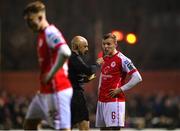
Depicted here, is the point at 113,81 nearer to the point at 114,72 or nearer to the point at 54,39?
the point at 114,72

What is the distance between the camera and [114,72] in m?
12.3

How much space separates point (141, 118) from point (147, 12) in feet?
36.3

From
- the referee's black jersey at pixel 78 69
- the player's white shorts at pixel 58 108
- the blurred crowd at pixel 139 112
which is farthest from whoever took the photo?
the blurred crowd at pixel 139 112

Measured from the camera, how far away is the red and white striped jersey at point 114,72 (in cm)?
1231

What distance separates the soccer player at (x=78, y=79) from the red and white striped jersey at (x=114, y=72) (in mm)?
617

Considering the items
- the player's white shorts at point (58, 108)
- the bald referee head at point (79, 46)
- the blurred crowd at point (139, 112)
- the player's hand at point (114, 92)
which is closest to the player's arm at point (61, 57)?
the player's white shorts at point (58, 108)

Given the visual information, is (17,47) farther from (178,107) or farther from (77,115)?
(77,115)

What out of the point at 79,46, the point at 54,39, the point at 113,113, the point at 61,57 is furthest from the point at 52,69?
the point at 113,113

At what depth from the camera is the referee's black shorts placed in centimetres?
1167

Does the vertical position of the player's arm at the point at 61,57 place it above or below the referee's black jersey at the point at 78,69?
above

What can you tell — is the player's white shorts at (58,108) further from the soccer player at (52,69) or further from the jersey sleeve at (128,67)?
the jersey sleeve at (128,67)

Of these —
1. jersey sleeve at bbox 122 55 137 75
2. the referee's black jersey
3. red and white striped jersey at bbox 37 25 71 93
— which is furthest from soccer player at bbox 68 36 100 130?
red and white striped jersey at bbox 37 25 71 93

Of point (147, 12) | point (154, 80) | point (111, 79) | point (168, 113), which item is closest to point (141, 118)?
point (168, 113)

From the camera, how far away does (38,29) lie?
9.36 metres
